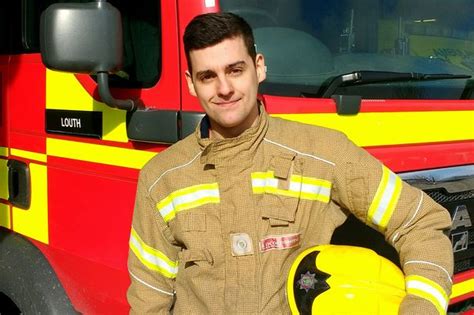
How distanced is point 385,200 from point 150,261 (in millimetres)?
689

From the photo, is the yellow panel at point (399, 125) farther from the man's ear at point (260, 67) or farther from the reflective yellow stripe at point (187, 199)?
the reflective yellow stripe at point (187, 199)

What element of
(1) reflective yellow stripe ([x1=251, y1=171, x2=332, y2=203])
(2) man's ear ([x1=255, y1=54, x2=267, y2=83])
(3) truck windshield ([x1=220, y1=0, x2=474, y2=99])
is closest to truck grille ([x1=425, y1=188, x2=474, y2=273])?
(3) truck windshield ([x1=220, y1=0, x2=474, y2=99])

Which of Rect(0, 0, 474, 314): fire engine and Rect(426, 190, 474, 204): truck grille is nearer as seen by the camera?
Rect(0, 0, 474, 314): fire engine

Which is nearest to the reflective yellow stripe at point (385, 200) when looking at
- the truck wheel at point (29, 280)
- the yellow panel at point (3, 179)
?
the truck wheel at point (29, 280)

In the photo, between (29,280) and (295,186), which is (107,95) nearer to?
(295,186)

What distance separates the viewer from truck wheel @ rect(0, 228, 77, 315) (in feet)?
8.49

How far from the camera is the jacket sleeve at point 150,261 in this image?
6.48 feet

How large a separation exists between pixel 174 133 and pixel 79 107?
525 mm

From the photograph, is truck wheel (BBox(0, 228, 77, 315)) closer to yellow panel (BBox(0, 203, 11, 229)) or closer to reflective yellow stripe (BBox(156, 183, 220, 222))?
yellow panel (BBox(0, 203, 11, 229))

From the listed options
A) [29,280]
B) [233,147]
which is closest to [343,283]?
[233,147]

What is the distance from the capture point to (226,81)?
6.05 ft

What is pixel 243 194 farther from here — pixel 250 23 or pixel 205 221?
pixel 250 23

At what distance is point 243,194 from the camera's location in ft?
6.09

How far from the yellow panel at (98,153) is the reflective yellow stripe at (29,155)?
47mm
